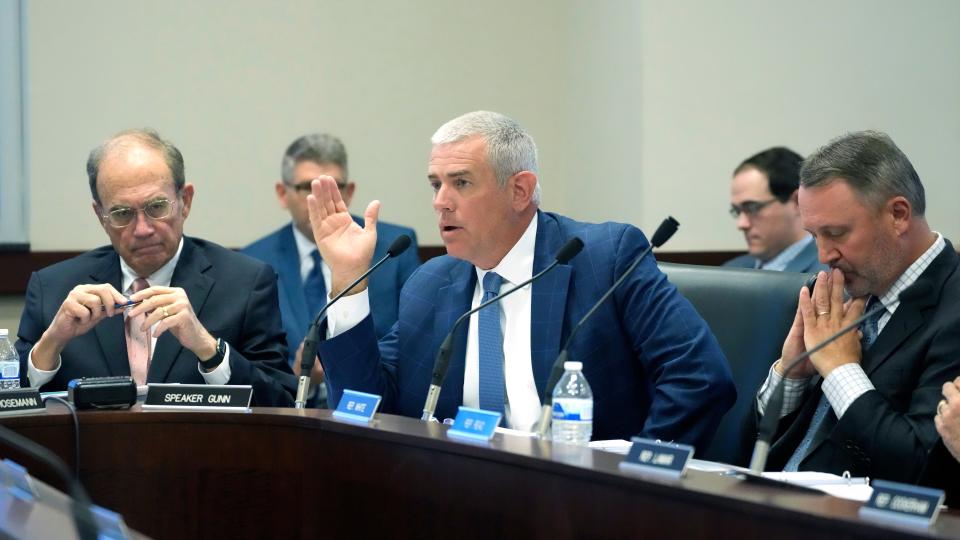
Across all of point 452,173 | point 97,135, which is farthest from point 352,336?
point 97,135

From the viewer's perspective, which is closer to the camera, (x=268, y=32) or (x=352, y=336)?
(x=352, y=336)

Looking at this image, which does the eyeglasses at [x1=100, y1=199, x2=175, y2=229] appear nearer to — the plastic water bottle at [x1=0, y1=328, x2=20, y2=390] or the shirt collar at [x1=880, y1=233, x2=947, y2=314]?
the plastic water bottle at [x1=0, y1=328, x2=20, y2=390]

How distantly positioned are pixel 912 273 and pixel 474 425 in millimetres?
998

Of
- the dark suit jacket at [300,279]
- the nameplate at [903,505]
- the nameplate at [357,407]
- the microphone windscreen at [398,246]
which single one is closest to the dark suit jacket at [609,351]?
the microphone windscreen at [398,246]

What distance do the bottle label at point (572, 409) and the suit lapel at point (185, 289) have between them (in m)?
1.21

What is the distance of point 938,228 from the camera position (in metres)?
5.11

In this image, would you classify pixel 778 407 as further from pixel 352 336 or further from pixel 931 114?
pixel 931 114

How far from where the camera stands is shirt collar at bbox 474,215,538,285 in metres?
2.88

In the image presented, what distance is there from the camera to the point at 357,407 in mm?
2342

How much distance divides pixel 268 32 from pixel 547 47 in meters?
1.29

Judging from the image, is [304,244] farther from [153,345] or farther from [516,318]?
[516,318]

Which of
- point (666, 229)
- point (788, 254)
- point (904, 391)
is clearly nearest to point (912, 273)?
point (904, 391)

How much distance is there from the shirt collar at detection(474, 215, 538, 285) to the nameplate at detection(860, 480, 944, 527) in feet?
4.65

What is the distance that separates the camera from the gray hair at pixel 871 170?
248cm
